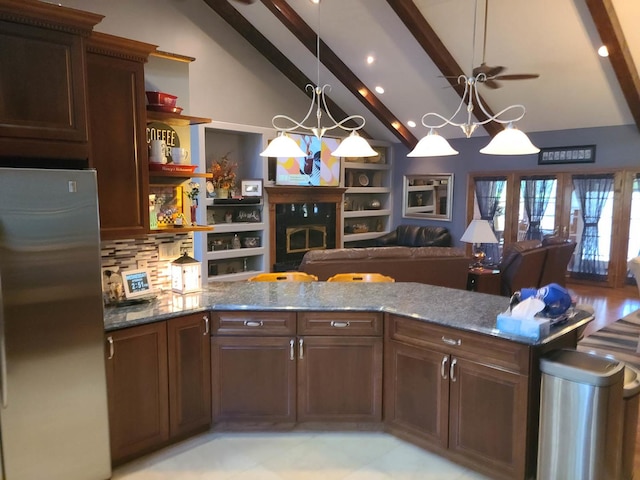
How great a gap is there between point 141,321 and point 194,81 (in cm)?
581

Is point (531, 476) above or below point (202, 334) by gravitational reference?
below

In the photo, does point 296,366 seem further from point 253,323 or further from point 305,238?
point 305,238

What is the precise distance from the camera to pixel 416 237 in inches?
403

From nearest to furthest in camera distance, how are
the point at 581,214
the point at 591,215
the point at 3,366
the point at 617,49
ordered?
the point at 3,366
the point at 617,49
the point at 591,215
the point at 581,214

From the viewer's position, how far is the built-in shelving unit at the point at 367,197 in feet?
33.9

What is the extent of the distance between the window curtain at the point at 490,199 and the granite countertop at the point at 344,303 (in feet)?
20.4

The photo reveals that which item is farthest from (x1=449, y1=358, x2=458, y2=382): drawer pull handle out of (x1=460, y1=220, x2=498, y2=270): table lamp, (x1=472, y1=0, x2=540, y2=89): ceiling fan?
(x1=460, y1=220, x2=498, y2=270): table lamp

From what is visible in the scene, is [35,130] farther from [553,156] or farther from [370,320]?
[553,156]

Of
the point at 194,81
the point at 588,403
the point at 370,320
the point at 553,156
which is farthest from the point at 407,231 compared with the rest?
the point at 588,403

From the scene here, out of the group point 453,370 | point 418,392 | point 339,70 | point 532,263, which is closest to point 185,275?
point 418,392

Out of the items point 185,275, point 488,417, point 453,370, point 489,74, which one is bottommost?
point 488,417

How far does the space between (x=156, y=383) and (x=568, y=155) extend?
7.79m

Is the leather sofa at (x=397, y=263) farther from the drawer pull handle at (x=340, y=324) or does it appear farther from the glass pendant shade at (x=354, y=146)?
the drawer pull handle at (x=340, y=324)

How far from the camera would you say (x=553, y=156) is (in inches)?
331
